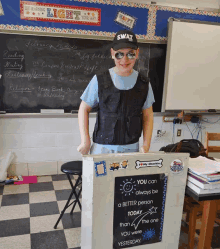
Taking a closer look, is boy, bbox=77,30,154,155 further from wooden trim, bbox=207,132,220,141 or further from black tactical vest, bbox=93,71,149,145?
wooden trim, bbox=207,132,220,141

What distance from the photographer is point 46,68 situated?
2875mm

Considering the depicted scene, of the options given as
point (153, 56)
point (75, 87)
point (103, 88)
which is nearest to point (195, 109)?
point (153, 56)

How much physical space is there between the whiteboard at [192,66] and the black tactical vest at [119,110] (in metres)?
1.75

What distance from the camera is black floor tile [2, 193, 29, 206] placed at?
2.46 metres

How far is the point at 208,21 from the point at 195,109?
124cm

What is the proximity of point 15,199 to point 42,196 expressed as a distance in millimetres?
291

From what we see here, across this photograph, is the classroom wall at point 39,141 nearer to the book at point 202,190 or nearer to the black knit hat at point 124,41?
the black knit hat at point 124,41

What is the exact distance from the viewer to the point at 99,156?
3.67ft

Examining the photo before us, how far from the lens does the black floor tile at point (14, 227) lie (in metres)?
1.98

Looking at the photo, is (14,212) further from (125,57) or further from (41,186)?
(125,57)

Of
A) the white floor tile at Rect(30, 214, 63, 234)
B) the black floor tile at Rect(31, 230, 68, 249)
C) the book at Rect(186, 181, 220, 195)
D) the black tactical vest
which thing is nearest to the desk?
the book at Rect(186, 181, 220, 195)

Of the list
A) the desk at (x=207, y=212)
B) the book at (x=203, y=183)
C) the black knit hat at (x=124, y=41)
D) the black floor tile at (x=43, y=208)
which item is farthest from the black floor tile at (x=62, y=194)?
the black knit hat at (x=124, y=41)

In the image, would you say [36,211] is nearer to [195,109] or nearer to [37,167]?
[37,167]

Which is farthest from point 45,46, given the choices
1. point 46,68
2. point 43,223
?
point 43,223
